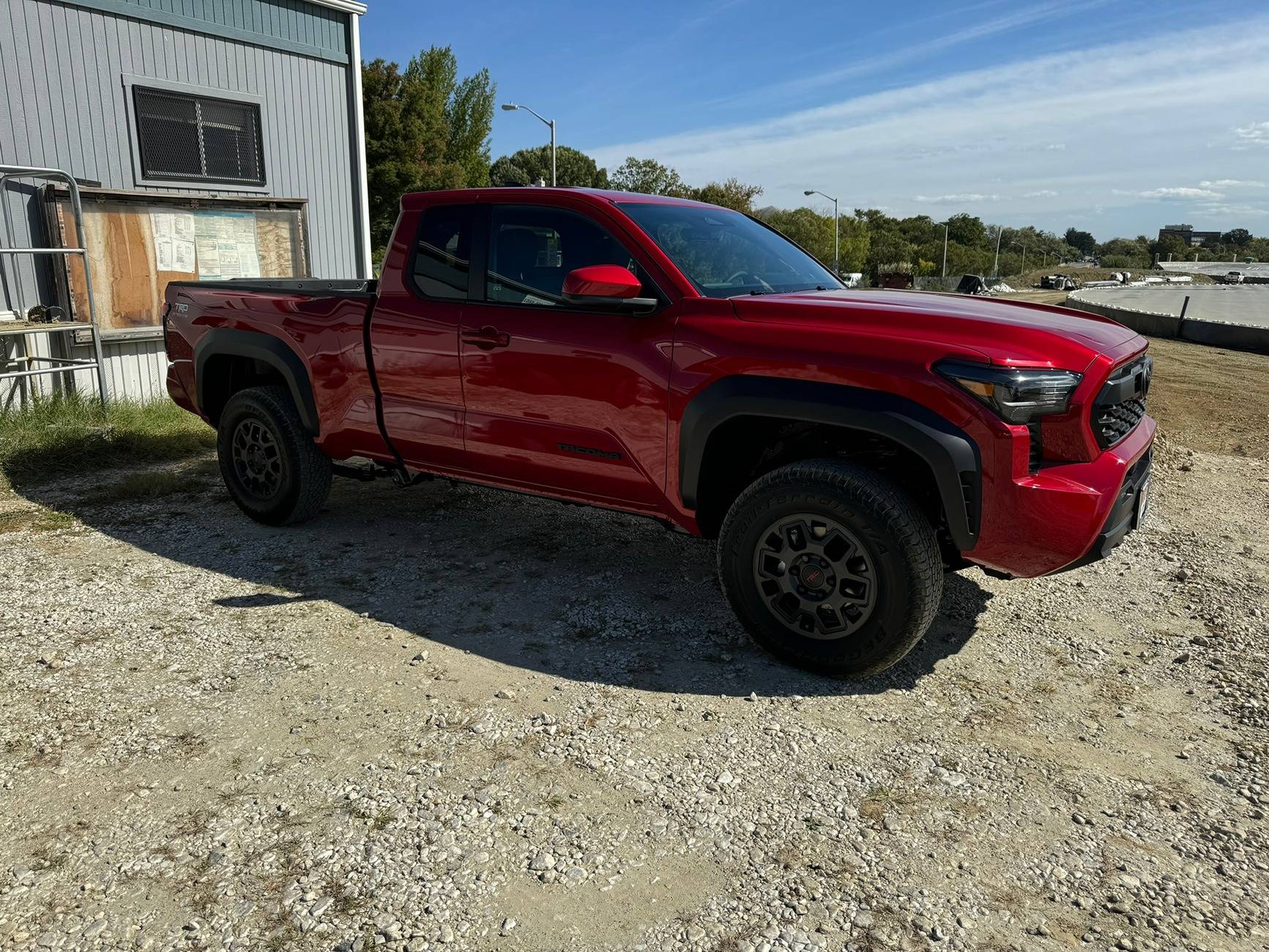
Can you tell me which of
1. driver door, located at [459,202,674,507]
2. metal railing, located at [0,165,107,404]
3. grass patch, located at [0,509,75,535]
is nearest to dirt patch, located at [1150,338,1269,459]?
driver door, located at [459,202,674,507]

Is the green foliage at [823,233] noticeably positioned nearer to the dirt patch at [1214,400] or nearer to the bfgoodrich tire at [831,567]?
the dirt patch at [1214,400]

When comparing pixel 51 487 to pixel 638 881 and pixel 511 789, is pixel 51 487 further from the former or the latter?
pixel 638 881

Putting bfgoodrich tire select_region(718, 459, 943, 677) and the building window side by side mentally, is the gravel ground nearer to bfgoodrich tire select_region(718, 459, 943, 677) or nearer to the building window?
bfgoodrich tire select_region(718, 459, 943, 677)

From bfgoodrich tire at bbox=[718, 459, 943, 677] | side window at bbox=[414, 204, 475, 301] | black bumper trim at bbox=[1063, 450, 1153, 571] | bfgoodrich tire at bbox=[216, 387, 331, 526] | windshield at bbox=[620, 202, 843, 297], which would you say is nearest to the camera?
black bumper trim at bbox=[1063, 450, 1153, 571]

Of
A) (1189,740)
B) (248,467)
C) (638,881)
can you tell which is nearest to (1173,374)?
(1189,740)

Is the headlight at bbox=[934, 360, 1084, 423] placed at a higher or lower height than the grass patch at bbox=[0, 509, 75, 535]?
higher

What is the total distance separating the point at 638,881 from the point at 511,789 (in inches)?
23.3

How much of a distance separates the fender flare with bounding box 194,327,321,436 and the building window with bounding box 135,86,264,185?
5140 millimetres

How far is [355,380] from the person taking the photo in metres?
4.97

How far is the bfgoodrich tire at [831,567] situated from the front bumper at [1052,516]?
Result: 0.82 feet

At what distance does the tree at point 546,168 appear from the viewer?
66.5 metres

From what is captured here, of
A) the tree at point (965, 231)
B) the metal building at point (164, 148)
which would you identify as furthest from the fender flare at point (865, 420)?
the tree at point (965, 231)

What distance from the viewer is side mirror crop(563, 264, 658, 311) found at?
12.3ft

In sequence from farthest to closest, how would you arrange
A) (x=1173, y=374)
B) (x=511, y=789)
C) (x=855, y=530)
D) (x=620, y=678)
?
(x=1173, y=374), (x=620, y=678), (x=855, y=530), (x=511, y=789)
